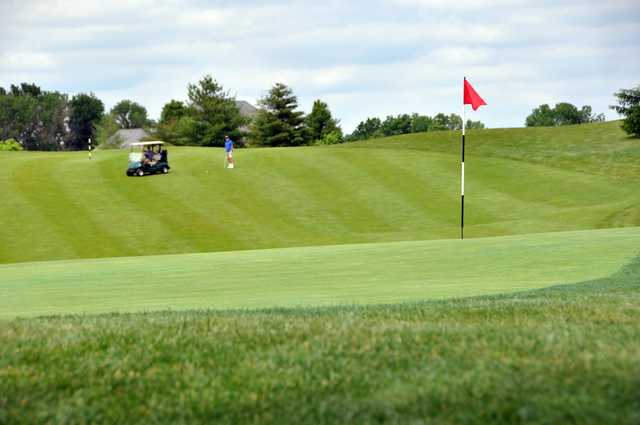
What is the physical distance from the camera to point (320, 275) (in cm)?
1641

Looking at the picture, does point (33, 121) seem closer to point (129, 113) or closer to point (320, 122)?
point (129, 113)

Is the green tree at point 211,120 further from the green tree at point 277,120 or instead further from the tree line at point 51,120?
the tree line at point 51,120

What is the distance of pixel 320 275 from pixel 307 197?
26601mm

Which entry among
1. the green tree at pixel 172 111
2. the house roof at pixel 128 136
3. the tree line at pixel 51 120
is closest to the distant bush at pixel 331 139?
the green tree at pixel 172 111

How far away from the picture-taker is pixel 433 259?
1886 cm

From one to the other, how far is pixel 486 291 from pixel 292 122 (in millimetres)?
105091

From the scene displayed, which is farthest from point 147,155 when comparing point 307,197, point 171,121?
point 171,121

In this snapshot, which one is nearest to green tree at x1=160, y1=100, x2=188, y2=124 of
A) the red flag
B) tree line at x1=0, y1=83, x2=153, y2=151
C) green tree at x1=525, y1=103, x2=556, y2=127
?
tree line at x1=0, y1=83, x2=153, y2=151

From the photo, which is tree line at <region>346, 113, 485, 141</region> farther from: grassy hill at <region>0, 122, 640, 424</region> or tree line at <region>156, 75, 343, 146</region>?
grassy hill at <region>0, 122, 640, 424</region>

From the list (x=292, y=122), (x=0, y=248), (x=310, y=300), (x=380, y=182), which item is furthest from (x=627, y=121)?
(x=292, y=122)

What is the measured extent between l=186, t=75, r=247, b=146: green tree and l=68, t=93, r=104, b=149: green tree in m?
32.4

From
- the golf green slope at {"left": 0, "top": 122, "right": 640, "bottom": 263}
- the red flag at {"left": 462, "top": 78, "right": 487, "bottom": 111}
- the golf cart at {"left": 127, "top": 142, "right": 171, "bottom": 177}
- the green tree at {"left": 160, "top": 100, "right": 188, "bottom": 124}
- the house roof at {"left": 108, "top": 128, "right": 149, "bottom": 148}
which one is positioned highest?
the green tree at {"left": 160, "top": 100, "right": 188, "bottom": 124}

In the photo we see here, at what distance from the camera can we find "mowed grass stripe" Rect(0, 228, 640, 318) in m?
12.6

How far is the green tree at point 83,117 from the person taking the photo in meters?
156
